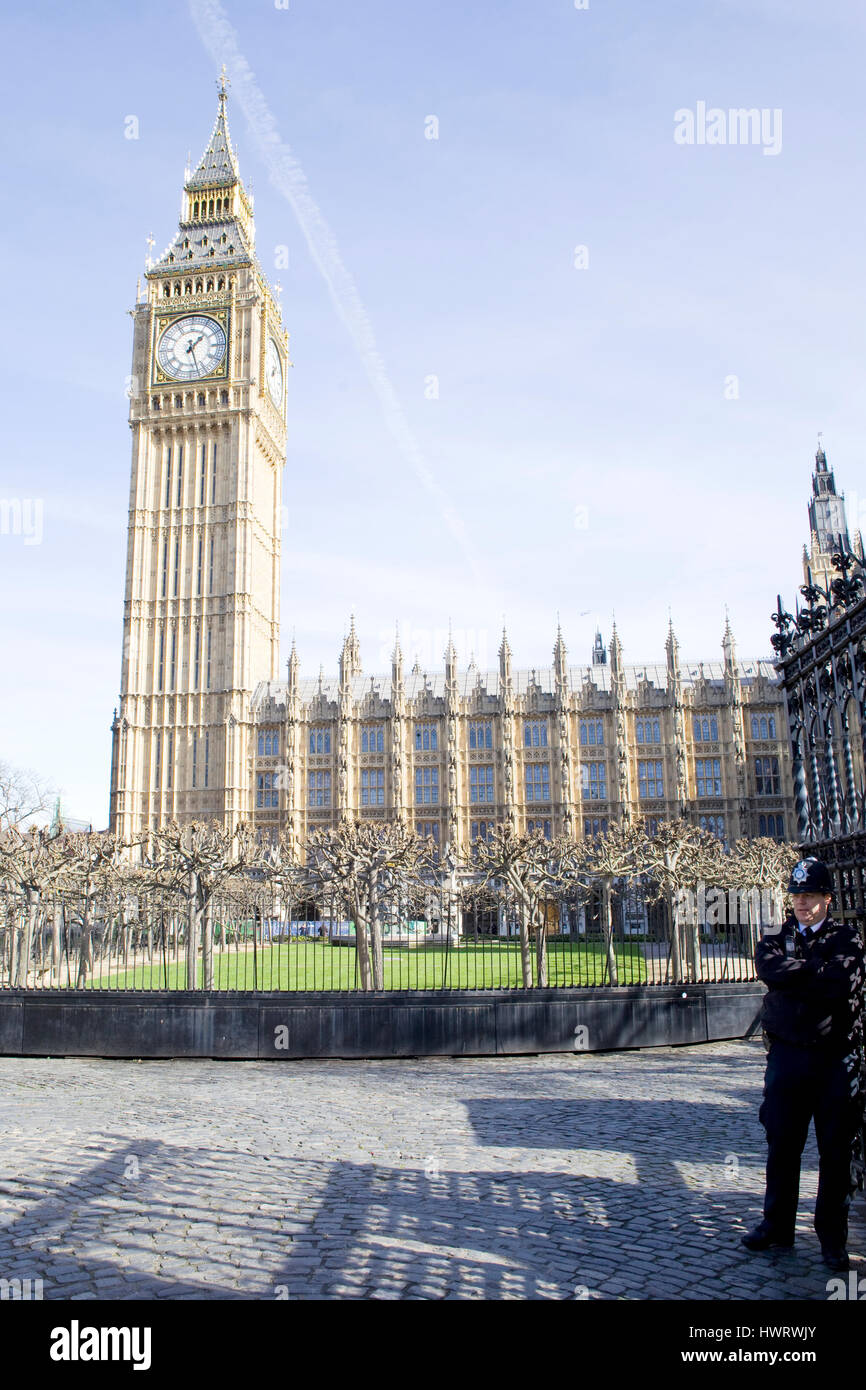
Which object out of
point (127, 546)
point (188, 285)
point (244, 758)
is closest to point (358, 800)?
point (244, 758)

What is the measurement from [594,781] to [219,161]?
52.2 m

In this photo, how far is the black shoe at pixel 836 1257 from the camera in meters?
5.41

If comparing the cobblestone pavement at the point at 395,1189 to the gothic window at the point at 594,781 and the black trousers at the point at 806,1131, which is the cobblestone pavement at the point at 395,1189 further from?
the gothic window at the point at 594,781

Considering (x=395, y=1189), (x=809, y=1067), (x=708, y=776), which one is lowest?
(x=395, y=1189)

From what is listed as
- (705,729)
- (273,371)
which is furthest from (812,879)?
(273,371)

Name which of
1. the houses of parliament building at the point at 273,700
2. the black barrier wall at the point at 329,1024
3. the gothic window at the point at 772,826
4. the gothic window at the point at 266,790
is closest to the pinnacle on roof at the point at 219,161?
the houses of parliament building at the point at 273,700

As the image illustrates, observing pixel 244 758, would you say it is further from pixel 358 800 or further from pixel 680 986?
pixel 680 986

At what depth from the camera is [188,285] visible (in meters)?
66.7

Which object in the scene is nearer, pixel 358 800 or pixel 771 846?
pixel 771 846

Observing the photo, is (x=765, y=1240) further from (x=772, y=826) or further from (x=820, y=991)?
(x=772, y=826)

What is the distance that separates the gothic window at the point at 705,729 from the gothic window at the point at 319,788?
70.5 ft

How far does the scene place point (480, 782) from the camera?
58.0m

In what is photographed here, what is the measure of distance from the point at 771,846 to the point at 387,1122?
33.7 metres
